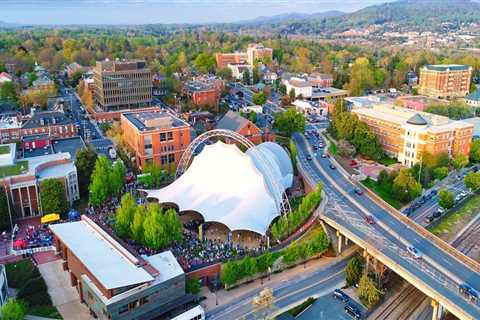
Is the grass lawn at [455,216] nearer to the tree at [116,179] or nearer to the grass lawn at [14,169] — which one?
the tree at [116,179]

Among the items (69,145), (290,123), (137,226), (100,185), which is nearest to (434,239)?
(137,226)

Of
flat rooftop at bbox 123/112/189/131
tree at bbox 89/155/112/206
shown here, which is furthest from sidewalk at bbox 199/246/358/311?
flat rooftop at bbox 123/112/189/131

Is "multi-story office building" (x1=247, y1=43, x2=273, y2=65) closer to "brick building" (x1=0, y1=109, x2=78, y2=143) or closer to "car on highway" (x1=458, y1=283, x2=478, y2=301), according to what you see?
"brick building" (x1=0, y1=109, x2=78, y2=143)

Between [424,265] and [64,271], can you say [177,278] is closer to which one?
[64,271]

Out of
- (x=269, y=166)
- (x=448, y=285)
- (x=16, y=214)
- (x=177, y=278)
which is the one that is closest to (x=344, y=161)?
(x=269, y=166)

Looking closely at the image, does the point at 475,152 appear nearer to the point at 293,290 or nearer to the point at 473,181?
the point at 473,181

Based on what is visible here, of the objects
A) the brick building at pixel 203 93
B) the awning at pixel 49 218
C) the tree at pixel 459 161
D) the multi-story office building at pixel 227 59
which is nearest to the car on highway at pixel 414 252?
the tree at pixel 459 161

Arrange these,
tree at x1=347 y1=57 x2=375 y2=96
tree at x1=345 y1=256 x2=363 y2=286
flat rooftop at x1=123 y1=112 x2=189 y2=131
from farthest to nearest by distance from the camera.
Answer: tree at x1=347 y1=57 x2=375 y2=96, flat rooftop at x1=123 y1=112 x2=189 y2=131, tree at x1=345 y1=256 x2=363 y2=286
